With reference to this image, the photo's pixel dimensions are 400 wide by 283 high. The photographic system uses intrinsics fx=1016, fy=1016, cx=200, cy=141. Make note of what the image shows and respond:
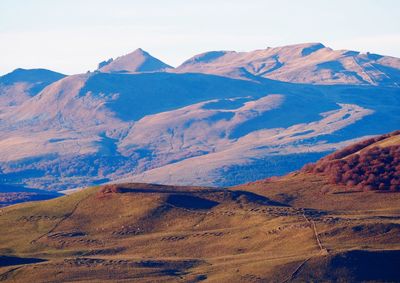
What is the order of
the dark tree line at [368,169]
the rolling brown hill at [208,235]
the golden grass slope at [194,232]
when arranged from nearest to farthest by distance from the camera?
1. the rolling brown hill at [208,235]
2. the golden grass slope at [194,232]
3. the dark tree line at [368,169]

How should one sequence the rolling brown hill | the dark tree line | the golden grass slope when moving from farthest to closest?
1. the dark tree line
2. the golden grass slope
3. the rolling brown hill

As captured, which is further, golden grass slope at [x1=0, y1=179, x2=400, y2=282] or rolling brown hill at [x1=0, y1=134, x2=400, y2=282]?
golden grass slope at [x1=0, y1=179, x2=400, y2=282]

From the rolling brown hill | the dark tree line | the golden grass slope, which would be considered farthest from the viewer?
the dark tree line

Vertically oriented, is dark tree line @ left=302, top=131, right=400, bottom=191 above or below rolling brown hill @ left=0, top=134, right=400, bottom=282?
above

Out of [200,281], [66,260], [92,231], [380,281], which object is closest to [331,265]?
[380,281]

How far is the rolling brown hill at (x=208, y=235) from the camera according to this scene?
7194 centimetres

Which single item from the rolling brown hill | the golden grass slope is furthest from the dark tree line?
the golden grass slope

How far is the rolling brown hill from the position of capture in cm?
7194

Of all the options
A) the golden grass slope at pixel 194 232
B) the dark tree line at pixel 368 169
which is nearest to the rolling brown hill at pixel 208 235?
the golden grass slope at pixel 194 232

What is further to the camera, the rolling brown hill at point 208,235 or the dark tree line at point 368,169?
the dark tree line at point 368,169

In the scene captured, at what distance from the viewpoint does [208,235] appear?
8444 centimetres

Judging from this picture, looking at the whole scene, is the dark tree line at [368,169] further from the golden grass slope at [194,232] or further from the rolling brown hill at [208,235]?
the golden grass slope at [194,232]

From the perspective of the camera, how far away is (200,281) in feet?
232

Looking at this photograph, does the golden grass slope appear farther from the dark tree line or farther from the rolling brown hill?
the dark tree line
